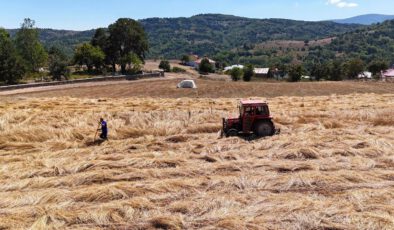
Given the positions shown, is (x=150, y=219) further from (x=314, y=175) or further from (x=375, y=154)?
(x=375, y=154)

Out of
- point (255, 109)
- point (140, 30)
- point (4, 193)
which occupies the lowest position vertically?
point (4, 193)

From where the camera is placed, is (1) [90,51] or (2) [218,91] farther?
(1) [90,51]

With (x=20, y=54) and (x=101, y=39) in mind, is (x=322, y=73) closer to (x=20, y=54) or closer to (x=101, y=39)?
(x=101, y=39)

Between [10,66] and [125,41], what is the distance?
18839 mm

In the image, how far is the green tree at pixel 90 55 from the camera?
56844 mm

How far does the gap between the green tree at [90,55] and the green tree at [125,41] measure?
217 cm

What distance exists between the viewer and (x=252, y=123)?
15945mm

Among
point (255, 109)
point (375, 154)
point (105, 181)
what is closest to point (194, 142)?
point (255, 109)

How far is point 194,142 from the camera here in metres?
15.2

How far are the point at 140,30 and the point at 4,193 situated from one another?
2005 inches

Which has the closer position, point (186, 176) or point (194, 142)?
point (186, 176)

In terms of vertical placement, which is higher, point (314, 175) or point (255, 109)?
point (255, 109)

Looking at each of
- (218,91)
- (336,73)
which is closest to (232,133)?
(218,91)

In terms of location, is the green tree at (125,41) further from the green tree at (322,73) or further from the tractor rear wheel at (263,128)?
the green tree at (322,73)
